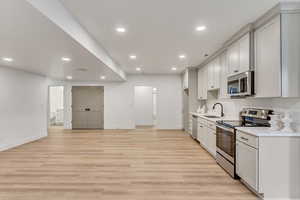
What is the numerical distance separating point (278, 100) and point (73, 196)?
342 cm

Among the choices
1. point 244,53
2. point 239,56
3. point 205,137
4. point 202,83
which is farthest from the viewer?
point 202,83

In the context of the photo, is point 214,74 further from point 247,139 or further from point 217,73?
point 247,139

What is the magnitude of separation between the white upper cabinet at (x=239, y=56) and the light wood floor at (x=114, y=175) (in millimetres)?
1955

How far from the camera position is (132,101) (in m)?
9.02

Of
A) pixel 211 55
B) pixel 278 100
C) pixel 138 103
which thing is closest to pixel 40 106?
pixel 138 103

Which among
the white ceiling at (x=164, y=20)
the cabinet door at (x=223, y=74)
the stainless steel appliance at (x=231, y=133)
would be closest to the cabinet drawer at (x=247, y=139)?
the stainless steel appliance at (x=231, y=133)

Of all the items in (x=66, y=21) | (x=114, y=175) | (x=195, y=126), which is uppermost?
(x=66, y=21)

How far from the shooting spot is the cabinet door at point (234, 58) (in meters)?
3.67

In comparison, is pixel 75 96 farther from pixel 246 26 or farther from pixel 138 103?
pixel 246 26

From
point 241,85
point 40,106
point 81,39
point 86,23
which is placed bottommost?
point 40,106

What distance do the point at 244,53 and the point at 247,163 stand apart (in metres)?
1.87

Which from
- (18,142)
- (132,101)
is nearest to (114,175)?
(18,142)

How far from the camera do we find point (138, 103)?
10539 millimetres

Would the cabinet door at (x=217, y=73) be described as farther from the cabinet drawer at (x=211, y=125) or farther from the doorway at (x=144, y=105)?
the doorway at (x=144, y=105)
